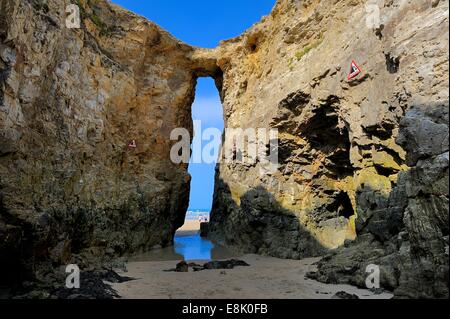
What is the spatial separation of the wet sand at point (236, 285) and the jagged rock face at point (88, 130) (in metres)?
3.98

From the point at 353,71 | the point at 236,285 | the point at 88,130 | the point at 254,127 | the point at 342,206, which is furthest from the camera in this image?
the point at 254,127

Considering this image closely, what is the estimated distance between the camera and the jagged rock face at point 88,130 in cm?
1362

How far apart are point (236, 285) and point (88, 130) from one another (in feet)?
43.3

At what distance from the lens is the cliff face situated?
11.0 metres

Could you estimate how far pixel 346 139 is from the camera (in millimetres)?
19328

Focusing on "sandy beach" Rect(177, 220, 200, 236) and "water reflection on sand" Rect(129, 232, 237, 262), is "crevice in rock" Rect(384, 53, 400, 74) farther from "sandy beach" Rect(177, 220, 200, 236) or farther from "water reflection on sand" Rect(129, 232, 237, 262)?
"sandy beach" Rect(177, 220, 200, 236)

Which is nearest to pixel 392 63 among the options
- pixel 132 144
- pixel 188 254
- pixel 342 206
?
pixel 342 206

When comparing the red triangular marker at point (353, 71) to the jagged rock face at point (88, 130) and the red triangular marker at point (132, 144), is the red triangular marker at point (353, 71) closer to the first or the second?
the jagged rock face at point (88, 130)

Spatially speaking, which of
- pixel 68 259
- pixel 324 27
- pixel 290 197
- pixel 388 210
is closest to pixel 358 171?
pixel 388 210

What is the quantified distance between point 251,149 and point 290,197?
4.85 meters

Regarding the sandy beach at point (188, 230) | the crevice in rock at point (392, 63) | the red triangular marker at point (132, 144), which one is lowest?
the sandy beach at point (188, 230)

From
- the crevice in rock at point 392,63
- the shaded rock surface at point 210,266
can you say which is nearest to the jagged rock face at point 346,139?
the crevice in rock at point 392,63

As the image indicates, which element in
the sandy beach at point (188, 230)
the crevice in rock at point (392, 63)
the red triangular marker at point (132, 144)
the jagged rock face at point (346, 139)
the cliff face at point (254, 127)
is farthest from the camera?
the sandy beach at point (188, 230)

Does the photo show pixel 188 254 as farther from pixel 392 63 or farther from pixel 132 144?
pixel 392 63
